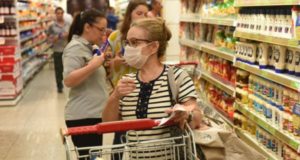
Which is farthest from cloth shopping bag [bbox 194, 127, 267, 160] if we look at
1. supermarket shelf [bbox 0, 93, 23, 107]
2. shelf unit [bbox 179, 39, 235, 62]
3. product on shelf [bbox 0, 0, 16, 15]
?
product on shelf [bbox 0, 0, 16, 15]

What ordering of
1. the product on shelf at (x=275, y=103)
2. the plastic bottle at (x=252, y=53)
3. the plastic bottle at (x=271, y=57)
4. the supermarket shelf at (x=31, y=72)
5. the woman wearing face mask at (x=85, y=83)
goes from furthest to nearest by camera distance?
1. the supermarket shelf at (x=31, y=72)
2. the plastic bottle at (x=252, y=53)
3. the plastic bottle at (x=271, y=57)
4. the product on shelf at (x=275, y=103)
5. the woman wearing face mask at (x=85, y=83)

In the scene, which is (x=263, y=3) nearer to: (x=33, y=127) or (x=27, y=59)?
(x=33, y=127)

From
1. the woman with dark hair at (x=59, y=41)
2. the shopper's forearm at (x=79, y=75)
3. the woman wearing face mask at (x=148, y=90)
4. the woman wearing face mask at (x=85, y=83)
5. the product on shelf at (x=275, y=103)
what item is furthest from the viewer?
the woman with dark hair at (x=59, y=41)

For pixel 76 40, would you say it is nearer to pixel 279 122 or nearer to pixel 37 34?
pixel 279 122

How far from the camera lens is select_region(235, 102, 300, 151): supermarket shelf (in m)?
3.49

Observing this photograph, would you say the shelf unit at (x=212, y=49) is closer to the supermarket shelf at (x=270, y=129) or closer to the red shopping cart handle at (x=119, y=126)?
the supermarket shelf at (x=270, y=129)

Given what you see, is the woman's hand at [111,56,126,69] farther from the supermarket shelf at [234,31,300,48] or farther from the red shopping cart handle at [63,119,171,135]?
the red shopping cart handle at [63,119,171,135]

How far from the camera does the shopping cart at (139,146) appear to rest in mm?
2111

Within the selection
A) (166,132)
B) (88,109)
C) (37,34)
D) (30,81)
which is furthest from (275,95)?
(37,34)

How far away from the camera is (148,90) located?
95.7 inches

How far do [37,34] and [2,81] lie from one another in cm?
603

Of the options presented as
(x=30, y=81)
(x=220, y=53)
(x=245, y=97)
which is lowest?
(x=30, y=81)

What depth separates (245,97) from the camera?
189 inches

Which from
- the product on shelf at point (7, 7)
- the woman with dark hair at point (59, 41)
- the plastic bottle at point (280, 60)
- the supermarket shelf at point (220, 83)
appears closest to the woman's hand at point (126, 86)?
the plastic bottle at point (280, 60)
